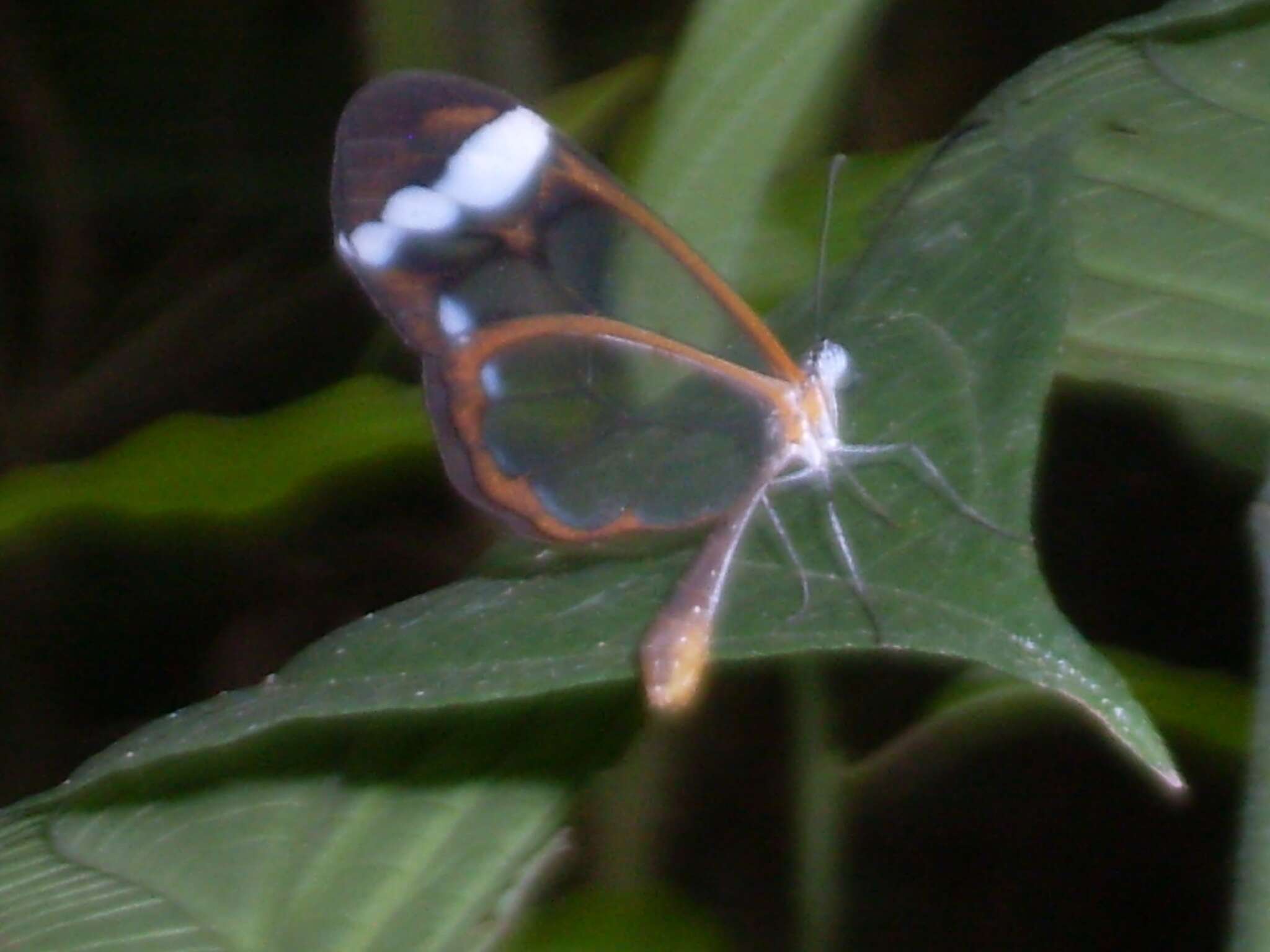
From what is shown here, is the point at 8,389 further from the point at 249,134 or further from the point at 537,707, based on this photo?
the point at 537,707

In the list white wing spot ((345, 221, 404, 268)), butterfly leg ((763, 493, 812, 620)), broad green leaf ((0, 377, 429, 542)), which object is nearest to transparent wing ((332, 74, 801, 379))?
white wing spot ((345, 221, 404, 268))

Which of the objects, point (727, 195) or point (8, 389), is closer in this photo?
point (727, 195)

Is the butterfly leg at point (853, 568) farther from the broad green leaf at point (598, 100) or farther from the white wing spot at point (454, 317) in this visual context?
the broad green leaf at point (598, 100)

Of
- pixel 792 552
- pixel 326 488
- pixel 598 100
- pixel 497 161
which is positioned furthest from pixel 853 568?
pixel 598 100

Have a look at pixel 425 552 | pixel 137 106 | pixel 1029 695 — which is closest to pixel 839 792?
pixel 1029 695

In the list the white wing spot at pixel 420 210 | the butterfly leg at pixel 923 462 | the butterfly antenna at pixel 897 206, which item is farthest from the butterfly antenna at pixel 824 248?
the white wing spot at pixel 420 210

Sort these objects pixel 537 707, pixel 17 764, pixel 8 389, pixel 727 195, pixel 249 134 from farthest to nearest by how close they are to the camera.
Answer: pixel 249 134 < pixel 8 389 < pixel 17 764 < pixel 727 195 < pixel 537 707

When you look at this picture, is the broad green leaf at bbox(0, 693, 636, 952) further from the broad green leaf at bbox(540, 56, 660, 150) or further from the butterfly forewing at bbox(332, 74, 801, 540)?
the broad green leaf at bbox(540, 56, 660, 150)
